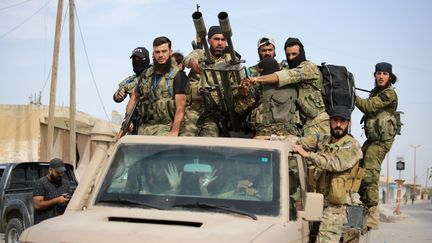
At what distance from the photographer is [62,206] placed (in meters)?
9.59

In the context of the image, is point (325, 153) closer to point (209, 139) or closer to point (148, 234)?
point (209, 139)

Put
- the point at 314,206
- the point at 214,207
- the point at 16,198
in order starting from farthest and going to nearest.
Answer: the point at 16,198
the point at 314,206
the point at 214,207

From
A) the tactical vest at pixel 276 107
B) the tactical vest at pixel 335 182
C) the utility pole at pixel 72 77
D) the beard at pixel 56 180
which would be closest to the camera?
the tactical vest at pixel 335 182

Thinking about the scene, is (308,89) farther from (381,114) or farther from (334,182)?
(381,114)

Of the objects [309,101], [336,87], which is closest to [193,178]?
[309,101]

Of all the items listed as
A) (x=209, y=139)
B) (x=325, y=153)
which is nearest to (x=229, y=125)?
Result: (x=325, y=153)

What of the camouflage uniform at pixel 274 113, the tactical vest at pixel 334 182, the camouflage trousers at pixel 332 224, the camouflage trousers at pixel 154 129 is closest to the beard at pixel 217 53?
the camouflage uniform at pixel 274 113

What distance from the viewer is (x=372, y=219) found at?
7344 mm

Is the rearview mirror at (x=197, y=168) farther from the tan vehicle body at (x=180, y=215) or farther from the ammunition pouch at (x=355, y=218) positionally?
the ammunition pouch at (x=355, y=218)

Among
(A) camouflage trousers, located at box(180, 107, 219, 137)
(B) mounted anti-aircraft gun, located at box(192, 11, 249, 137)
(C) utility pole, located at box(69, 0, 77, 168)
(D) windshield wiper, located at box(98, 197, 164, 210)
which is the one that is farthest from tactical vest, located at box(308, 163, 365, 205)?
(C) utility pole, located at box(69, 0, 77, 168)

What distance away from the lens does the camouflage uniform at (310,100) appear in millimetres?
6727

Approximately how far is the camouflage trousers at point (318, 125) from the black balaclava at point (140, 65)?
6.46ft

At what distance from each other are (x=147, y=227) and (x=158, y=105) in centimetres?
283

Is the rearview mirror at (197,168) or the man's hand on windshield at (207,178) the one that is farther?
the rearview mirror at (197,168)
